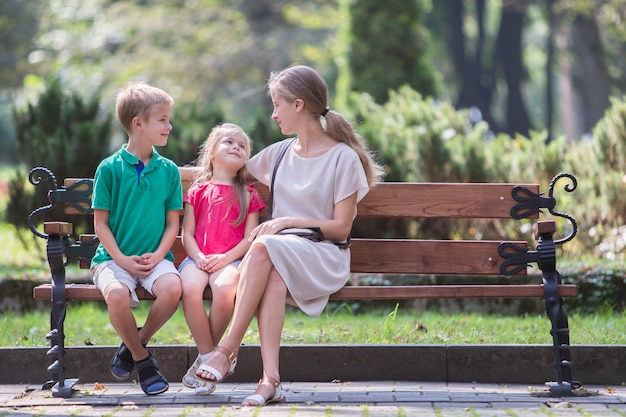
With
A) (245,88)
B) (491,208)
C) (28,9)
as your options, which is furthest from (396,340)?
(245,88)

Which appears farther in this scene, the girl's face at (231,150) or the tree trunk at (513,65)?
the tree trunk at (513,65)

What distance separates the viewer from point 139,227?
5.33 metres

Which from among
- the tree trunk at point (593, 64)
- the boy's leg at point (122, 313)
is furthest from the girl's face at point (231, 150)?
the tree trunk at point (593, 64)

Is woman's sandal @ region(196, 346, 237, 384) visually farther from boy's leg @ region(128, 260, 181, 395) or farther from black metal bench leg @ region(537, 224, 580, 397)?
black metal bench leg @ region(537, 224, 580, 397)

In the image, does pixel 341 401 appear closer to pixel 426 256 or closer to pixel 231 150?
pixel 426 256

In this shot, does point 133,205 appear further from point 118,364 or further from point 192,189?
point 118,364

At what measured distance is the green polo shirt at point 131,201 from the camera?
5332 mm

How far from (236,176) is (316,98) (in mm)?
596

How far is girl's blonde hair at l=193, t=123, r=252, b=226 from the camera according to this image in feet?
18.2

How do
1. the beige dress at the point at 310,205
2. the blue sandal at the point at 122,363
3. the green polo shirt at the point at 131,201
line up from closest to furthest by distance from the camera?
the beige dress at the point at 310,205
the blue sandal at the point at 122,363
the green polo shirt at the point at 131,201

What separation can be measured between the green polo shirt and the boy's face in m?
0.12

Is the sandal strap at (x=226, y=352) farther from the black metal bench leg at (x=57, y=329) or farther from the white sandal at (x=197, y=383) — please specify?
the black metal bench leg at (x=57, y=329)

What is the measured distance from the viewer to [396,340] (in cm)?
612

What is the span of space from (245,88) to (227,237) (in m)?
29.7
